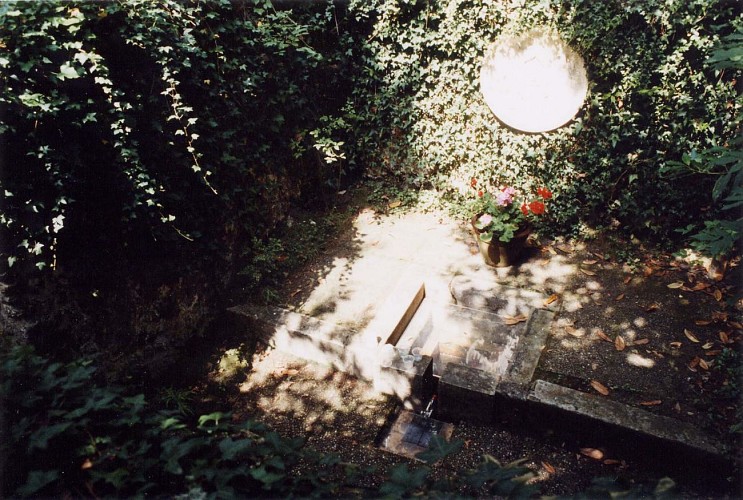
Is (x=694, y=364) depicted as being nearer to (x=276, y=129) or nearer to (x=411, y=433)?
(x=411, y=433)

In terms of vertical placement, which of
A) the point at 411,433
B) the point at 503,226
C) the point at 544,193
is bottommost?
the point at 411,433

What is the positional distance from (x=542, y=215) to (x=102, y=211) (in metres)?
5.40

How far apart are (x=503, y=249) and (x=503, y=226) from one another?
1.06 ft

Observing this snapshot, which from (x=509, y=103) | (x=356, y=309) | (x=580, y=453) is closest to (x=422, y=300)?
(x=356, y=309)

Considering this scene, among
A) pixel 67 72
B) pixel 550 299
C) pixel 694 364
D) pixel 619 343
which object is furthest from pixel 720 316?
pixel 67 72

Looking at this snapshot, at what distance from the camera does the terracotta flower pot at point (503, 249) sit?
18.1ft

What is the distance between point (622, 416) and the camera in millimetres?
3473

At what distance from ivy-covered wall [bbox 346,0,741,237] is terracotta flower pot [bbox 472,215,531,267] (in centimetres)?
90

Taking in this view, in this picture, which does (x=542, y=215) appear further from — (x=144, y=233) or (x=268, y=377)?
(x=144, y=233)

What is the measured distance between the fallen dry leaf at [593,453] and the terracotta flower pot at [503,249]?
8.30 feet

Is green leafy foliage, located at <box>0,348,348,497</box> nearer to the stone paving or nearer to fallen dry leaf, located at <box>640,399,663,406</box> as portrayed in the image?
the stone paving

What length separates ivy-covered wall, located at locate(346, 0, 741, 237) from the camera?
189 inches

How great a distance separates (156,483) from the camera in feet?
5.03

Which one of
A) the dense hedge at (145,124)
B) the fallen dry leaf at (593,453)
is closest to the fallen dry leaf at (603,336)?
the fallen dry leaf at (593,453)
